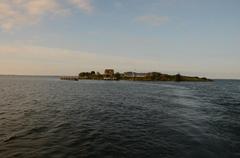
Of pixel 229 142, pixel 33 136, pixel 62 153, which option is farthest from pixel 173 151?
pixel 33 136

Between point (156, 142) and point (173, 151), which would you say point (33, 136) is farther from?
point (173, 151)

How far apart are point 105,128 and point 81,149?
6.07 m

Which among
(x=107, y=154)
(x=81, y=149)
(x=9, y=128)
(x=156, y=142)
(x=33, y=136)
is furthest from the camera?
(x=9, y=128)

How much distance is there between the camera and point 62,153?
13.1 m

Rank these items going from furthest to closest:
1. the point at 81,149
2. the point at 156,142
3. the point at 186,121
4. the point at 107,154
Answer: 1. the point at 186,121
2. the point at 156,142
3. the point at 81,149
4. the point at 107,154

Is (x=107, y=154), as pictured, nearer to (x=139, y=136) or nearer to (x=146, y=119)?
(x=139, y=136)

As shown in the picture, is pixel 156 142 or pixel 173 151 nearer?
pixel 173 151

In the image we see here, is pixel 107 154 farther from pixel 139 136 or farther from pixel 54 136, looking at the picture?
pixel 54 136

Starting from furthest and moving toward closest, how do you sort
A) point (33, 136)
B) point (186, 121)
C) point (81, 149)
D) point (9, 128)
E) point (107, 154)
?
point (186, 121) < point (9, 128) < point (33, 136) < point (81, 149) < point (107, 154)

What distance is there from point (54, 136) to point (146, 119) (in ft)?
36.0

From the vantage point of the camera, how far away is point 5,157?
12.3 meters

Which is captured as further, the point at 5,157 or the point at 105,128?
the point at 105,128

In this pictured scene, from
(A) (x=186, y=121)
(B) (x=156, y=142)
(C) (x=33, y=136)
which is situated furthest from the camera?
(A) (x=186, y=121)

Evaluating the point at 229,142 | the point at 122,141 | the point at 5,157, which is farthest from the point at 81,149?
the point at 229,142
